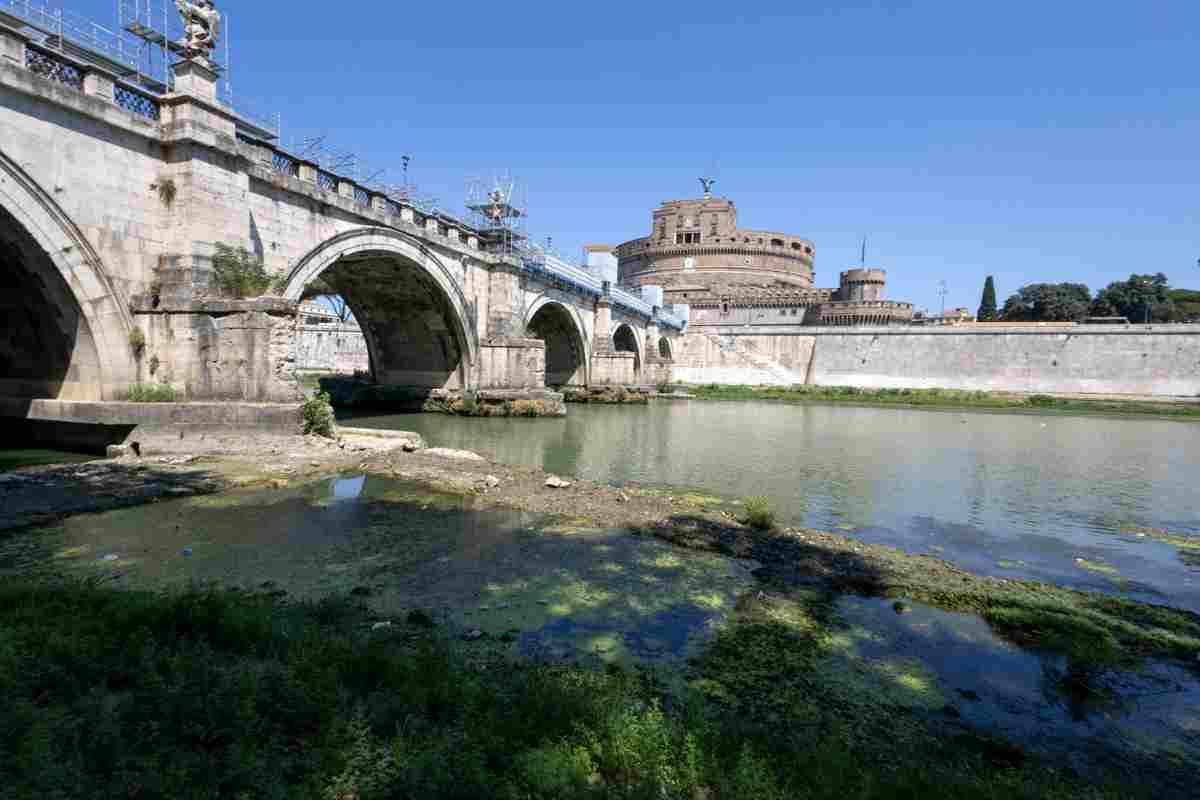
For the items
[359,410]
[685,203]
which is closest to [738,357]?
[685,203]

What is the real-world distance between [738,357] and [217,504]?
50148mm

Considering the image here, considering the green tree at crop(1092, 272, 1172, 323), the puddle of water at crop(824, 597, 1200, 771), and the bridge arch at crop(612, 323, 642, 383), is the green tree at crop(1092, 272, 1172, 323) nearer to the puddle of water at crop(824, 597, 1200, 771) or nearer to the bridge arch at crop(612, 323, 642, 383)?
the bridge arch at crop(612, 323, 642, 383)

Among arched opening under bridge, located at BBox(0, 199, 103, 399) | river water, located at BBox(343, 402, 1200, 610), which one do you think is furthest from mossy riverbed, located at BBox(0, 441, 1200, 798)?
arched opening under bridge, located at BBox(0, 199, 103, 399)

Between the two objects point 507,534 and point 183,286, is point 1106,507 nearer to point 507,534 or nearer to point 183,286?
point 507,534

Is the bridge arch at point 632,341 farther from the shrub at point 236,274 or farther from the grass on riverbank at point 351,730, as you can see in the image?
the grass on riverbank at point 351,730

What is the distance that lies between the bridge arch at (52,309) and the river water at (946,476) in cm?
800

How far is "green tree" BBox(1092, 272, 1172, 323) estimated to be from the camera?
6144cm

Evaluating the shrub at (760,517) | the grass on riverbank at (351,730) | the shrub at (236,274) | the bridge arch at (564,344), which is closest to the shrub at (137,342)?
the shrub at (236,274)

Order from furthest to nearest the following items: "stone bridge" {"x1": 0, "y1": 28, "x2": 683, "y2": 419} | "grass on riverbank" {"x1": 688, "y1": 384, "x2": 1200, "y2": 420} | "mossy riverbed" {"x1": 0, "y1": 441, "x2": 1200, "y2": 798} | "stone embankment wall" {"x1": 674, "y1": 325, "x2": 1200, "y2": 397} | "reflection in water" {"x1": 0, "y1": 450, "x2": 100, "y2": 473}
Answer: "stone embankment wall" {"x1": 674, "y1": 325, "x2": 1200, "y2": 397}, "grass on riverbank" {"x1": 688, "y1": 384, "x2": 1200, "y2": 420}, "reflection in water" {"x1": 0, "y1": 450, "x2": 100, "y2": 473}, "stone bridge" {"x1": 0, "y1": 28, "x2": 683, "y2": 419}, "mossy riverbed" {"x1": 0, "y1": 441, "x2": 1200, "y2": 798}

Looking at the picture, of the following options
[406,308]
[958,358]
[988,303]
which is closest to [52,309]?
[406,308]

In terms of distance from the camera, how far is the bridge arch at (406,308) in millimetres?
21516

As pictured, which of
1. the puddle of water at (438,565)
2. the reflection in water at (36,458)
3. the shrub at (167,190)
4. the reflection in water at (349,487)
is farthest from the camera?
the shrub at (167,190)

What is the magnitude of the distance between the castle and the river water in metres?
35.0

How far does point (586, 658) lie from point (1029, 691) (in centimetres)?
340
